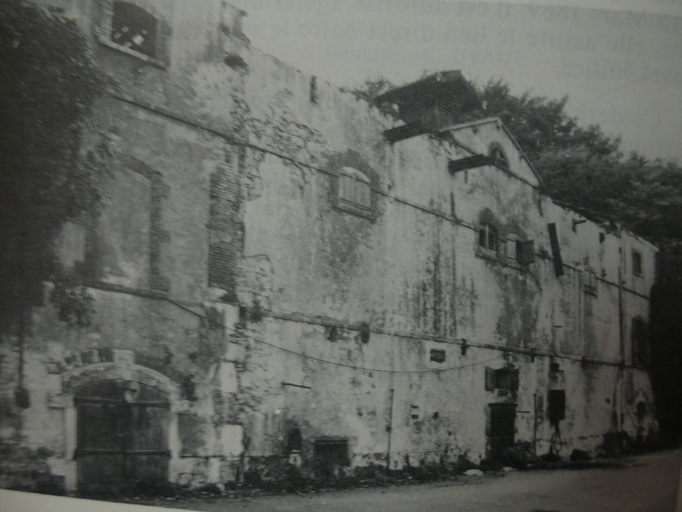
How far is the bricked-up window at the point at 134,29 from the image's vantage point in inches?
130

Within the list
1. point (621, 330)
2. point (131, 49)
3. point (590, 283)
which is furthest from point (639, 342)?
point (131, 49)

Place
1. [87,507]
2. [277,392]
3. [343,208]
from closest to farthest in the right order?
[87,507], [277,392], [343,208]

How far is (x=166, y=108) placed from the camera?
3361 mm

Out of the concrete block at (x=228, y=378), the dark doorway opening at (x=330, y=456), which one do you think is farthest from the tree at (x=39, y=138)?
the dark doorway opening at (x=330, y=456)

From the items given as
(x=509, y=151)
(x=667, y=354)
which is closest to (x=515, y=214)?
(x=509, y=151)

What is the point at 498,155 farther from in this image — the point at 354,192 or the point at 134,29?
the point at 134,29

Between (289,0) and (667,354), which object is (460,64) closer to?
(289,0)

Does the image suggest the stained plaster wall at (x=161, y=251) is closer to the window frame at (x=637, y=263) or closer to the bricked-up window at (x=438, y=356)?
the bricked-up window at (x=438, y=356)

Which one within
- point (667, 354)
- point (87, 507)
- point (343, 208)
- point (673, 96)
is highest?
point (673, 96)

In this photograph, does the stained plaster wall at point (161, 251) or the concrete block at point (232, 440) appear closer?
the stained plaster wall at point (161, 251)

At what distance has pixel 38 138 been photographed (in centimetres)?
333

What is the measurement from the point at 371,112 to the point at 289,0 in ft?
2.63

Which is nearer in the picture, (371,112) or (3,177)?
(3,177)

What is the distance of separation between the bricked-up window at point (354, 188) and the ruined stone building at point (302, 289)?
0.01m
